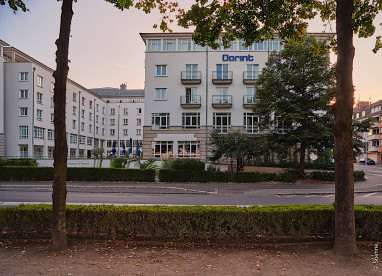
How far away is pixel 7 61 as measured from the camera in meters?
47.9

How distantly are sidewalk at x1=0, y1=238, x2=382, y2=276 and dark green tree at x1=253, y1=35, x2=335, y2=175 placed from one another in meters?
18.3

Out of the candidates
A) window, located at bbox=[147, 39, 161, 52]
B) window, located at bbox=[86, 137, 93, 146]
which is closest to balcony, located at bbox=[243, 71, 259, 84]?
window, located at bbox=[147, 39, 161, 52]

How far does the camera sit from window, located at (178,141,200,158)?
3647cm

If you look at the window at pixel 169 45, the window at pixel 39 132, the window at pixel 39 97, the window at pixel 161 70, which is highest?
the window at pixel 169 45

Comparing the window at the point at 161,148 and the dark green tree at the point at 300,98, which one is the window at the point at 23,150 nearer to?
the window at the point at 161,148

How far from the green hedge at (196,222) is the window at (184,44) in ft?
111

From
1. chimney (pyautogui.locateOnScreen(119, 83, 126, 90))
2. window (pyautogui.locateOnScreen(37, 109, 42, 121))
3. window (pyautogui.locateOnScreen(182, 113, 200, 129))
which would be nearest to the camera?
window (pyautogui.locateOnScreen(182, 113, 200, 129))

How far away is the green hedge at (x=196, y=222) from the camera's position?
19.2 ft

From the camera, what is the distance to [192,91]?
37.0 meters

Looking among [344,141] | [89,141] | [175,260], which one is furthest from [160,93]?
[89,141]

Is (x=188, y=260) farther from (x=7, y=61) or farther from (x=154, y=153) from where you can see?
(x=7, y=61)

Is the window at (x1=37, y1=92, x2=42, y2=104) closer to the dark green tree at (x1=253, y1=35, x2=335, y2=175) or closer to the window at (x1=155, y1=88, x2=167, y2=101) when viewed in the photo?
the window at (x1=155, y1=88, x2=167, y2=101)

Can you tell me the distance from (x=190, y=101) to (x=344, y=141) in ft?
105

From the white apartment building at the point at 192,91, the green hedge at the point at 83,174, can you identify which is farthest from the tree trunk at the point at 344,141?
the white apartment building at the point at 192,91
